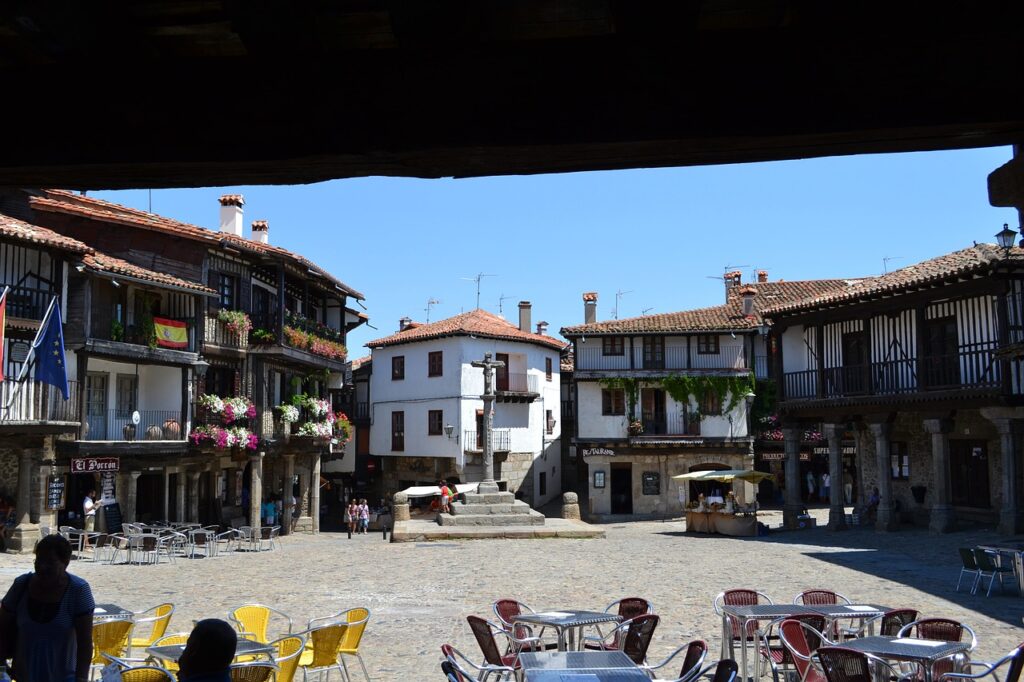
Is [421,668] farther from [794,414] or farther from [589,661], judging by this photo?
[794,414]

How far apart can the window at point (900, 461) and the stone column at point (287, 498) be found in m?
19.7

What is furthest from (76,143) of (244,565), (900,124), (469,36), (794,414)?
(794,414)

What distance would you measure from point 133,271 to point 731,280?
30433mm

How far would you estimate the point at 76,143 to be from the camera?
11.3ft

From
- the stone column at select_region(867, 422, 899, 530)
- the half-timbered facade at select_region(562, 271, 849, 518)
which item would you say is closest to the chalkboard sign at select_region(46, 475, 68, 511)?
the stone column at select_region(867, 422, 899, 530)

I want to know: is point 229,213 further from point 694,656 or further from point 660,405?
point 694,656

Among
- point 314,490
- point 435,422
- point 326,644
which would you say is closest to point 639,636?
point 326,644

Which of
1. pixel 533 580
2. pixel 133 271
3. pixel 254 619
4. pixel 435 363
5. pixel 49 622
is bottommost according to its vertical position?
pixel 533 580

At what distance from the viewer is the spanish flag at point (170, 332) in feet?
83.3

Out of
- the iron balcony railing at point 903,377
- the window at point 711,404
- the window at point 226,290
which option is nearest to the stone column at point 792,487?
the iron balcony railing at point 903,377

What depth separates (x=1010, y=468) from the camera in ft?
73.4

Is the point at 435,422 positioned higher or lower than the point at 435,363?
lower

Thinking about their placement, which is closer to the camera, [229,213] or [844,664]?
[844,664]

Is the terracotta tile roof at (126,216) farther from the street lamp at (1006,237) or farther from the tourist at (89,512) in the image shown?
the street lamp at (1006,237)
